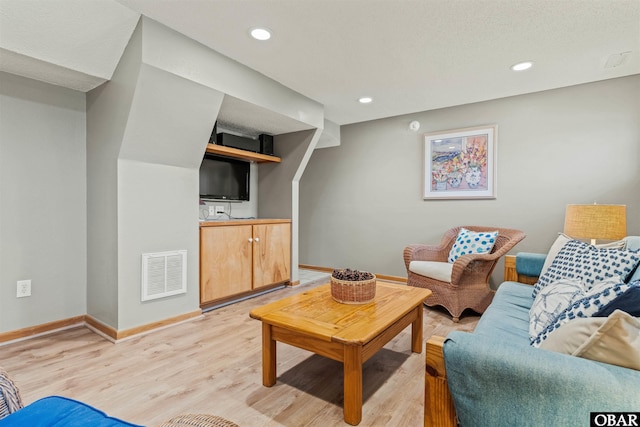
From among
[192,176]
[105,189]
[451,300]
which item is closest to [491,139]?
[451,300]

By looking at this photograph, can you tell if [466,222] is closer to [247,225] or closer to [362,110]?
[362,110]

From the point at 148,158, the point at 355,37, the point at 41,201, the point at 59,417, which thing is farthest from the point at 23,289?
the point at 355,37

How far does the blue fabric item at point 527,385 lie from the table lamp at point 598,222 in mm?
2125

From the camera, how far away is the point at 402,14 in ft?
6.52

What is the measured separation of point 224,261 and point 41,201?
5.09 ft

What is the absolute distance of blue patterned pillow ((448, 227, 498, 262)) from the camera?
309 cm

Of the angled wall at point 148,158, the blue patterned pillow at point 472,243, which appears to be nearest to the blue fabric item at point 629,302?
the blue patterned pillow at point 472,243

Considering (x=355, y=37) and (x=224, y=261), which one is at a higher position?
(x=355, y=37)

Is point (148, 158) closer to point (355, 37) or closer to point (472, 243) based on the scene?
point (355, 37)

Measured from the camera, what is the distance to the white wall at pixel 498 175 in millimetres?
2990

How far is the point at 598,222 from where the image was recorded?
240 cm

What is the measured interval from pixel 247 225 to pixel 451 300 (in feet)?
7.28

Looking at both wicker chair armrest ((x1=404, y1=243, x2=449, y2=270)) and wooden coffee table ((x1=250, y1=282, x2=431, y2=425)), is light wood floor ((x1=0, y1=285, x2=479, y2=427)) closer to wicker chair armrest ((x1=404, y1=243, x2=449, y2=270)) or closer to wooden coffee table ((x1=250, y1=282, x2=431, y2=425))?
wooden coffee table ((x1=250, y1=282, x2=431, y2=425))

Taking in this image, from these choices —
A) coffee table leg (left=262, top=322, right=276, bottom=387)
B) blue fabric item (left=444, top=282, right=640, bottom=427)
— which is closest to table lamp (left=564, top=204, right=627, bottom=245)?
blue fabric item (left=444, top=282, right=640, bottom=427)
